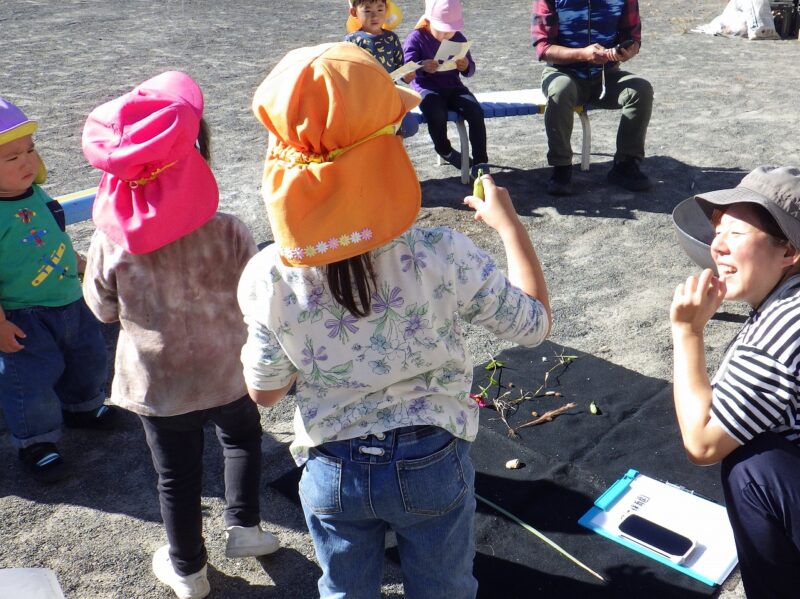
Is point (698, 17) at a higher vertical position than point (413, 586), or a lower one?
lower

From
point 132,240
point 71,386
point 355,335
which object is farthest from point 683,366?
point 71,386

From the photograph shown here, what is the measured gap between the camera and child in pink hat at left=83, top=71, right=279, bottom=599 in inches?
86.8

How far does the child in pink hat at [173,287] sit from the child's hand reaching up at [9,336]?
794mm

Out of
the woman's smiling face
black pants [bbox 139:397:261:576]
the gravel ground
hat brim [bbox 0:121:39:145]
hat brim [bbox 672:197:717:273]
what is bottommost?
the gravel ground

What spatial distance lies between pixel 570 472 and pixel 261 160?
174 inches

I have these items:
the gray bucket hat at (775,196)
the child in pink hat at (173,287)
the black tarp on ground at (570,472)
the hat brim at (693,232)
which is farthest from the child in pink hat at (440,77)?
the gray bucket hat at (775,196)

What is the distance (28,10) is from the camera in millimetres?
13656

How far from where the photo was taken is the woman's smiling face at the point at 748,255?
1948mm

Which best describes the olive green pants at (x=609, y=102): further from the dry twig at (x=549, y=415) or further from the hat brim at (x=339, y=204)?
the hat brim at (x=339, y=204)

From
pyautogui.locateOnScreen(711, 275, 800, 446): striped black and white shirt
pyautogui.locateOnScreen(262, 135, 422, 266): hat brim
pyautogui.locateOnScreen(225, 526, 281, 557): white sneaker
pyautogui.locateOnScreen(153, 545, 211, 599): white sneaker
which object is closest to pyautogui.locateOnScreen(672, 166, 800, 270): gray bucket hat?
pyautogui.locateOnScreen(711, 275, 800, 446): striped black and white shirt

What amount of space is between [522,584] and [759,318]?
120 centimetres

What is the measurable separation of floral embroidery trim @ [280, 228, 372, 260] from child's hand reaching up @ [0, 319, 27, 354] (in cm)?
188

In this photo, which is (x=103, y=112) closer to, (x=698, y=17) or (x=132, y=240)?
(x=132, y=240)

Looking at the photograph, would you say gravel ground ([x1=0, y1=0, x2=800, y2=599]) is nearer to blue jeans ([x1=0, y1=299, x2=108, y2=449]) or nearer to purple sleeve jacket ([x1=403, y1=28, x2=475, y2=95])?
blue jeans ([x1=0, y1=299, x2=108, y2=449])
